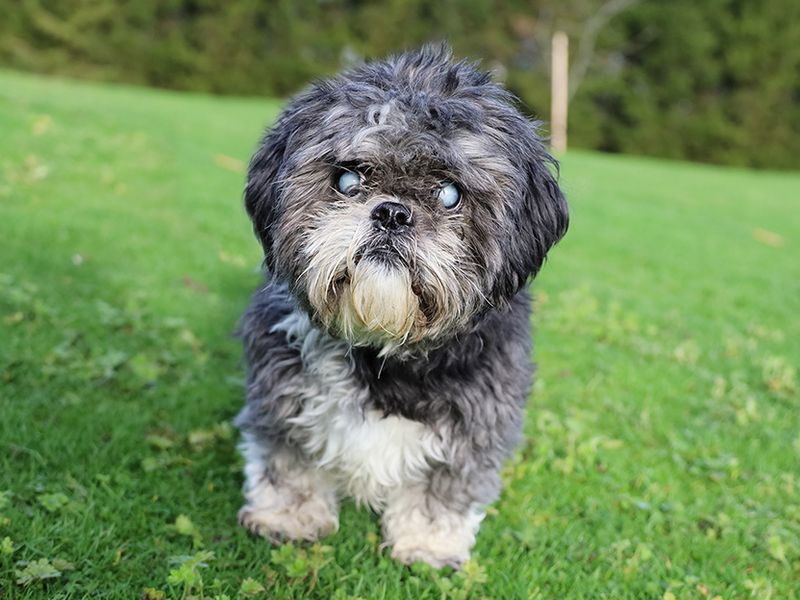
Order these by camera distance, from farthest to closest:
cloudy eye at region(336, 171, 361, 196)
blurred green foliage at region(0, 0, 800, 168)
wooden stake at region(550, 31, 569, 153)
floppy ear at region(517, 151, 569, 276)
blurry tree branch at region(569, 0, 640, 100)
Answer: blurry tree branch at region(569, 0, 640, 100) < blurred green foliage at region(0, 0, 800, 168) < wooden stake at region(550, 31, 569, 153) < floppy ear at region(517, 151, 569, 276) < cloudy eye at region(336, 171, 361, 196)

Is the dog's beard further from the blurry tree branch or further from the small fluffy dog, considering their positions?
the blurry tree branch

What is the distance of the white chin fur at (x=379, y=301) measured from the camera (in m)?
2.42

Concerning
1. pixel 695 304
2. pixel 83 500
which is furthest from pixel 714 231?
pixel 83 500

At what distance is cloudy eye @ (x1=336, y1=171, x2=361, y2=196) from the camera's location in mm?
2490

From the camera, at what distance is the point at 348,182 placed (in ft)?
8.21

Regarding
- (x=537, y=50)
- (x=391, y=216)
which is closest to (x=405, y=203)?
(x=391, y=216)

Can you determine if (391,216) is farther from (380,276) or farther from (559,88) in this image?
(559,88)

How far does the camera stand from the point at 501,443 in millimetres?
3064

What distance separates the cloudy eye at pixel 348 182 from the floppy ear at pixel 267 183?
0.23 metres

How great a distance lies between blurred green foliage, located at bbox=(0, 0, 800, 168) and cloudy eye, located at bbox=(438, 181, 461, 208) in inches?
941

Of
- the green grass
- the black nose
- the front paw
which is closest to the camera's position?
the black nose

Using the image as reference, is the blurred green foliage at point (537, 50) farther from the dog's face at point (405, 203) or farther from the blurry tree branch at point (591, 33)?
the dog's face at point (405, 203)

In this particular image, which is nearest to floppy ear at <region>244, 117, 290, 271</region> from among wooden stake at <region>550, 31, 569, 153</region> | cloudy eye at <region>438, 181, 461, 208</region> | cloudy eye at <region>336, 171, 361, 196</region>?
cloudy eye at <region>336, 171, 361, 196</region>

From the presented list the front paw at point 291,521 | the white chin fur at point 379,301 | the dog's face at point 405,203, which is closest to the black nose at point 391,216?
the dog's face at point 405,203
